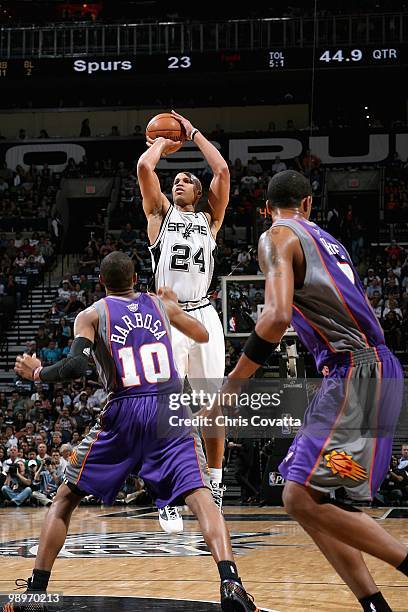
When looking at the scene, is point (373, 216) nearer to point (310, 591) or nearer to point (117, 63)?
point (117, 63)

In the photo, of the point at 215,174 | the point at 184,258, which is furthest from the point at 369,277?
the point at 184,258

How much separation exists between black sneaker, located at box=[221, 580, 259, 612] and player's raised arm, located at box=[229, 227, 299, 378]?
1.02 m

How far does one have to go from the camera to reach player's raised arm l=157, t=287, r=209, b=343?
4.66 metres

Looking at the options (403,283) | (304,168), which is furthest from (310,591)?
(304,168)

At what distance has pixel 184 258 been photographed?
6691mm

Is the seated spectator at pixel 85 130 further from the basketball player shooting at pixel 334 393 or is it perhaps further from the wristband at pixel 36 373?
the basketball player shooting at pixel 334 393

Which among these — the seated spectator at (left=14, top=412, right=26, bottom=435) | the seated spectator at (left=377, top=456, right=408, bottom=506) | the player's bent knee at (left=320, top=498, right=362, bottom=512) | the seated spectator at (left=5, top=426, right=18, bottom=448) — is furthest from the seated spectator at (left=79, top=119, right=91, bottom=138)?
the player's bent knee at (left=320, top=498, right=362, bottom=512)

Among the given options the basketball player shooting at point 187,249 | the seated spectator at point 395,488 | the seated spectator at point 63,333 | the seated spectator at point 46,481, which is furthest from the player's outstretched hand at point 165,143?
the seated spectator at point 63,333

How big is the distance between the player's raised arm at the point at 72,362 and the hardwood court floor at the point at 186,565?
1625 millimetres

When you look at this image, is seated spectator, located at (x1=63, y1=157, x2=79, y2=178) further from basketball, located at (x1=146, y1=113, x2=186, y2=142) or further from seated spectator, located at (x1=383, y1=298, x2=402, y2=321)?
basketball, located at (x1=146, y1=113, x2=186, y2=142)

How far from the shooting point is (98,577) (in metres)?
6.16

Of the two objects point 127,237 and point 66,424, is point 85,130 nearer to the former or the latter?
point 127,237

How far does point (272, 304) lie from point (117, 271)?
131 centimetres

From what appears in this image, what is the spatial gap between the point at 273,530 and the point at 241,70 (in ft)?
47.1
